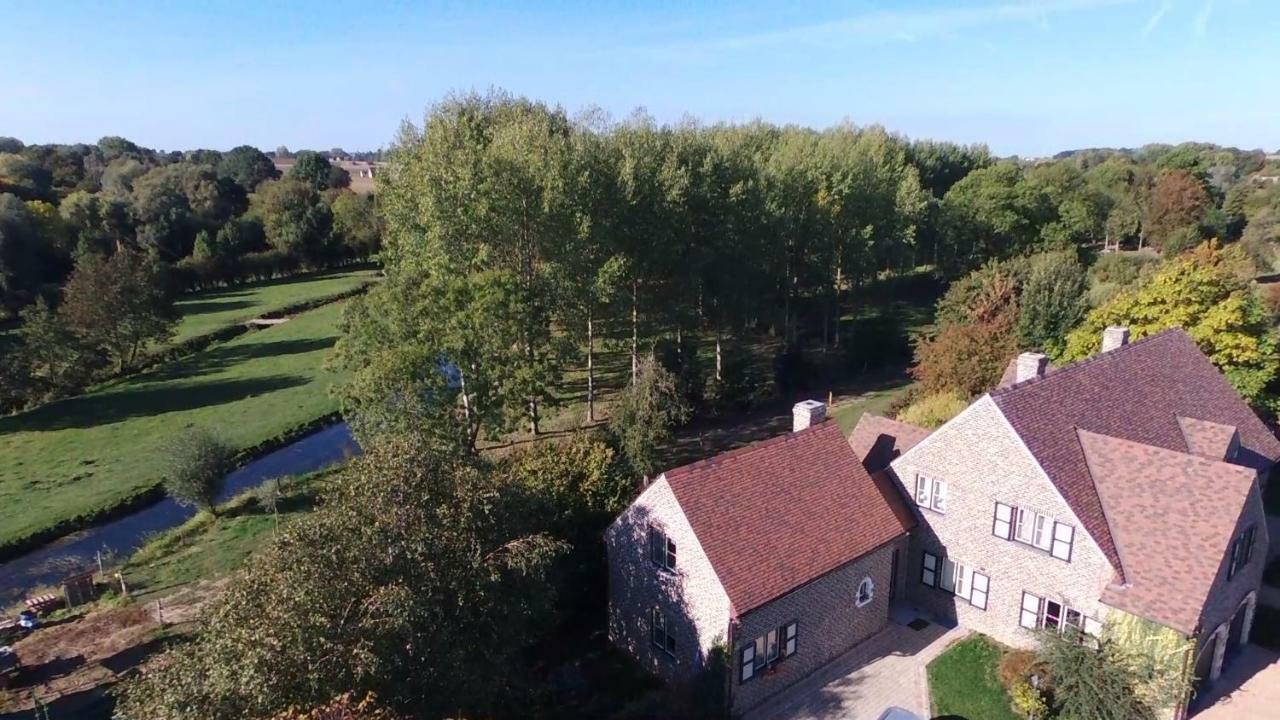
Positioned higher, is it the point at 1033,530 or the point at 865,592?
the point at 1033,530

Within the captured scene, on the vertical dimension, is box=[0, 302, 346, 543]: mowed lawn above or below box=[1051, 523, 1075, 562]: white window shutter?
below

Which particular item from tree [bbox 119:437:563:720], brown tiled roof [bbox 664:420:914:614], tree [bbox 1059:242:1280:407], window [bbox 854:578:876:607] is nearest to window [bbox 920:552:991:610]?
brown tiled roof [bbox 664:420:914:614]

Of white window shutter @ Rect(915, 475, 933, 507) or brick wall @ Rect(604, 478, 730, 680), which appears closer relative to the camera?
brick wall @ Rect(604, 478, 730, 680)

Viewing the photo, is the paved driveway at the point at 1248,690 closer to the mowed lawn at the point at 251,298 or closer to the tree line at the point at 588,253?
the tree line at the point at 588,253

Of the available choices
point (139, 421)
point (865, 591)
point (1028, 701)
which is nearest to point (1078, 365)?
point (865, 591)

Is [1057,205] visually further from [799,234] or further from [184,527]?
[184,527]

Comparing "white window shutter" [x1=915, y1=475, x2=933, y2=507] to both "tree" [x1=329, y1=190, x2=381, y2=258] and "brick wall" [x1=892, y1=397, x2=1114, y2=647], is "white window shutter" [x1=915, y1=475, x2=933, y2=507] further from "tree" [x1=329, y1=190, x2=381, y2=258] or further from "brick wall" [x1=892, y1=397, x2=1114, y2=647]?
"tree" [x1=329, y1=190, x2=381, y2=258]

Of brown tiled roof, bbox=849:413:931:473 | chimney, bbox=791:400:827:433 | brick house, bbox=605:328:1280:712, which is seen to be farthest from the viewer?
brown tiled roof, bbox=849:413:931:473

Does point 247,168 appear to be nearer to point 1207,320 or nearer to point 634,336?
point 634,336
